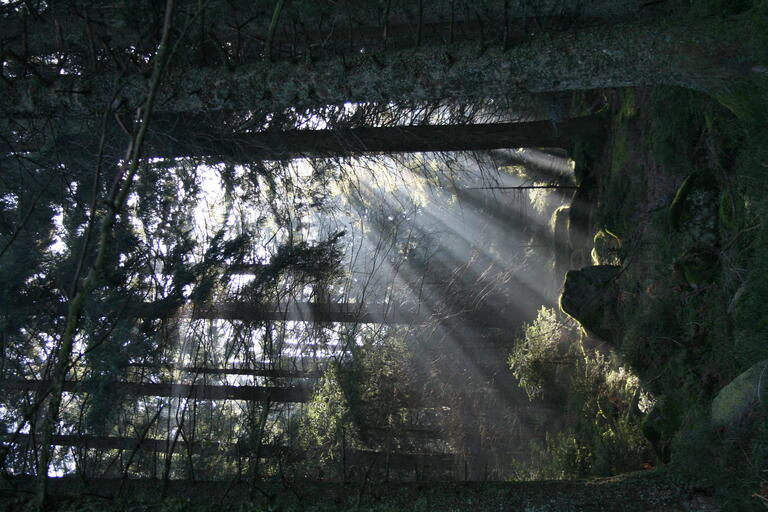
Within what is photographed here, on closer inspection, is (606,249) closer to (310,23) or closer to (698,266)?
(698,266)

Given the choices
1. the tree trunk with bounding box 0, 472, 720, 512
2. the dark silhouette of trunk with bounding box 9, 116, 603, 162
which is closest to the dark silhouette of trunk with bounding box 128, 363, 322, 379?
the dark silhouette of trunk with bounding box 9, 116, 603, 162

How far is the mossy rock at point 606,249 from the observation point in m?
7.88

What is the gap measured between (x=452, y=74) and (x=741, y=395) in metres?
3.23

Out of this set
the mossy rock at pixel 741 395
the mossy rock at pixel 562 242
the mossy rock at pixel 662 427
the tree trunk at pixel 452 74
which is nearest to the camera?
the mossy rock at pixel 741 395

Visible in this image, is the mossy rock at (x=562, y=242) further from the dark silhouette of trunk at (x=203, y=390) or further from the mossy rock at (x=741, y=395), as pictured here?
the mossy rock at (x=741, y=395)

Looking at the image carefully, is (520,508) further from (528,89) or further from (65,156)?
(65,156)

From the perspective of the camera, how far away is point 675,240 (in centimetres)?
581

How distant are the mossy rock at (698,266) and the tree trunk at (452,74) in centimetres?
184

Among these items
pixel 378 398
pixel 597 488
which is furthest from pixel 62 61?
pixel 378 398

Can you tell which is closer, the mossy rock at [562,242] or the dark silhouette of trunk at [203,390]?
the dark silhouette of trunk at [203,390]

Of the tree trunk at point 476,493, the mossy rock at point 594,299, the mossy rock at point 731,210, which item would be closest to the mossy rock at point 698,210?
the mossy rock at point 731,210

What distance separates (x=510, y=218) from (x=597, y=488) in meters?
11.7

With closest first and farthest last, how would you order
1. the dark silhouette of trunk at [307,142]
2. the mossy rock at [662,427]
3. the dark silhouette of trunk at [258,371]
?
the mossy rock at [662,427] < the dark silhouette of trunk at [307,142] < the dark silhouette of trunk at [258,371]

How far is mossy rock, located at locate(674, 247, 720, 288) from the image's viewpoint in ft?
17.1
